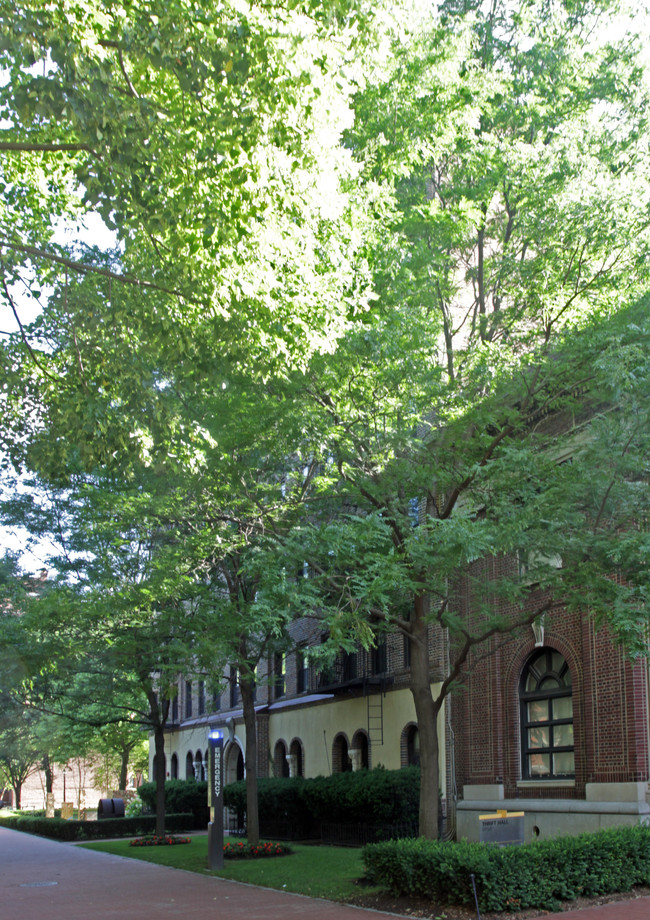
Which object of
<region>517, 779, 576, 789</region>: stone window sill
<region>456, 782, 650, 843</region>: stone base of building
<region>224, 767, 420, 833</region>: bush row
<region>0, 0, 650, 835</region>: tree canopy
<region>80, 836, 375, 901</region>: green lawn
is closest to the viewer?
<region>0, 0, 650, 835</region>: tree canopy

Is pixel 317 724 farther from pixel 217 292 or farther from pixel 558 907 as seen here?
pixel 217 292

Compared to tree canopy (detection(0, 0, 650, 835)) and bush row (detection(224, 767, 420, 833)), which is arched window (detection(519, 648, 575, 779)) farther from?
tree canopy (detection(0, 0, 650, 835))

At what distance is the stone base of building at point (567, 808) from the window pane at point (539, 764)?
0.32m

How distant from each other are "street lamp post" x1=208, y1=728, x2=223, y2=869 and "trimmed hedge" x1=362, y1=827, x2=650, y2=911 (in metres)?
5.87

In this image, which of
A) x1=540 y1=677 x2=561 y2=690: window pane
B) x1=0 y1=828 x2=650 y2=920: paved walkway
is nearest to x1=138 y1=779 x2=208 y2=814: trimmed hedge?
x1=0 y1=828 x2=650 y2=920: paved walkway

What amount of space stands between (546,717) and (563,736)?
702 millimetres

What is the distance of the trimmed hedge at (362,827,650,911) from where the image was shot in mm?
11789

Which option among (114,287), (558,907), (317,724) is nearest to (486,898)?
(558,907)

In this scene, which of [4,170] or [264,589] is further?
[264,589]

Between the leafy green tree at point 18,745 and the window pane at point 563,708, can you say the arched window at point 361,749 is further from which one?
the leafy green tree at point 18,745

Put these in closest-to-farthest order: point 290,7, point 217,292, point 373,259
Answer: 1. point 290,7
2. point 217,292
3. point 373,259

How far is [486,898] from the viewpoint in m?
11.7

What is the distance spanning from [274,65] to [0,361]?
220 inches

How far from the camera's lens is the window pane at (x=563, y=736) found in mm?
18969
